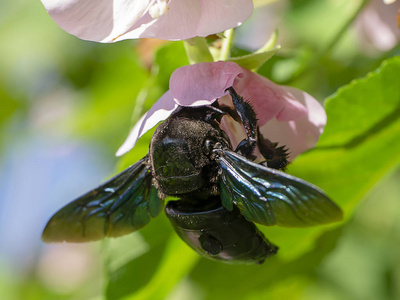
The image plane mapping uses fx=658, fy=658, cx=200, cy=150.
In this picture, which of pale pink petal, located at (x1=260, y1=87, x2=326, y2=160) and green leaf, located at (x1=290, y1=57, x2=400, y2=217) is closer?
pale pink petal, located at (x1=260, y1=87, x2=326, y2=160)

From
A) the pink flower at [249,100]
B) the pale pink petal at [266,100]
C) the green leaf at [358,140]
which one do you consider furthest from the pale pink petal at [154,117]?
the green leaf at [358,140]

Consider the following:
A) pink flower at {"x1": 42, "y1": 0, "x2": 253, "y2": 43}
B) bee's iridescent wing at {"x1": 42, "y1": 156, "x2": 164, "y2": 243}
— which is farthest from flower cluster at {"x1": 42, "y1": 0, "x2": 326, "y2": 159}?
bee's iridescent wing at {"x1": 42, "y1": 156, "x2": 164, "y2": 243}

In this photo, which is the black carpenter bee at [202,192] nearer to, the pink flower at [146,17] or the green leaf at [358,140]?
the pink flower at [146,17]

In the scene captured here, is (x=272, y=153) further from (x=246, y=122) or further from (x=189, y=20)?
(x=189, y=20)

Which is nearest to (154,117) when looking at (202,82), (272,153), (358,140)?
(202,82)

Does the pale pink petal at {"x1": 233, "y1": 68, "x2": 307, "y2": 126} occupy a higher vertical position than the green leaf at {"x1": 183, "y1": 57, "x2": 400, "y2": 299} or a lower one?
higher

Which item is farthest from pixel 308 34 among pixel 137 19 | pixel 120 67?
pixel 137 19

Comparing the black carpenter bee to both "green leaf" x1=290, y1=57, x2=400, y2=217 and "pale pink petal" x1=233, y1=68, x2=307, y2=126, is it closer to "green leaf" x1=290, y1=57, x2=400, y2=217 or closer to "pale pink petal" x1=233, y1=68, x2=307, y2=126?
"pale pink petal" x1=233, y1=68, x2=307, y2=126
